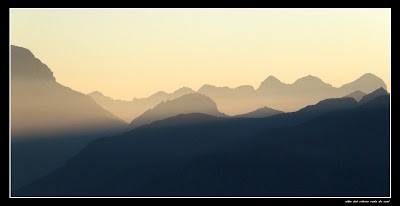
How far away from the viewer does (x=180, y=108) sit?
14375mm

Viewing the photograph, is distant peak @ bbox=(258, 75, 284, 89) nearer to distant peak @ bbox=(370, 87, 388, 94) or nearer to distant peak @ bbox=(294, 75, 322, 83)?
distant peak @ bbox=(294, 75, 322, 83)

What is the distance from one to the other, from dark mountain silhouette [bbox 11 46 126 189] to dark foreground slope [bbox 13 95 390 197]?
0.77 feet

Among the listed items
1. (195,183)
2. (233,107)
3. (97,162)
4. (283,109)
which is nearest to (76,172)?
(97,162)

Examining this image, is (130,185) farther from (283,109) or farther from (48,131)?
(283,109)

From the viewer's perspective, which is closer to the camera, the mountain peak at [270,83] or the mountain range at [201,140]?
the mountain range at [201,140]

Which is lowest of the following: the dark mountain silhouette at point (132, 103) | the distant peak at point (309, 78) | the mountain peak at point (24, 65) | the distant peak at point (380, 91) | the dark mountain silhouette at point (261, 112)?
the dark mountain silhouette at point (261, 112)

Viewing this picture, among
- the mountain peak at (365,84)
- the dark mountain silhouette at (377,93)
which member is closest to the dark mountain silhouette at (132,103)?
the mountain peak at (365,84)

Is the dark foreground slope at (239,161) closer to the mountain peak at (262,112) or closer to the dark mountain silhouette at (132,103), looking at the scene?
the mountain peak at (262,112)

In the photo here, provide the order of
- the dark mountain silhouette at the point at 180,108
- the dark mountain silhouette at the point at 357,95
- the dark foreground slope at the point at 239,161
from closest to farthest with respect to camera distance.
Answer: the dark foreground slope at the point at 239,161 → the dark mountain silhouette at the point at 180,108 → the dark mountain silhouette at the point at 357,95

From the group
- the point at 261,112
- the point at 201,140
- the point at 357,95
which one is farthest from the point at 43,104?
the point at 357,95

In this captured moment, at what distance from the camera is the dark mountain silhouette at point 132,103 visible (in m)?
14.3

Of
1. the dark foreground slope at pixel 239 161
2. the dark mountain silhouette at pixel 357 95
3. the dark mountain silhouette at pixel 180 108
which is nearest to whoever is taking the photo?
the dark foreground slope at pixel 239 161

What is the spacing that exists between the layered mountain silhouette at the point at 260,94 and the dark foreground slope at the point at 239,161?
305mm

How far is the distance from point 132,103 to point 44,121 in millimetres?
1690
